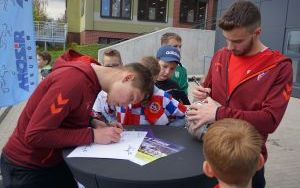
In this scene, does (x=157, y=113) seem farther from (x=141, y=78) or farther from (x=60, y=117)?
(x=60, y=117)

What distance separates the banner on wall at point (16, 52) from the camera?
3.57m

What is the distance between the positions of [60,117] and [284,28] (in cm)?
1121

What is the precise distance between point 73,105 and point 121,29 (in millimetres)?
Result: 22679

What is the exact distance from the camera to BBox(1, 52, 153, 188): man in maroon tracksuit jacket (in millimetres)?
1864

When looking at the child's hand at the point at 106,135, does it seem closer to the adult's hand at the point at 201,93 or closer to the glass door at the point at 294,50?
the adult's hand at the point at 201,93

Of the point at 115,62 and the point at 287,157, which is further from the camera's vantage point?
the point at 287,157

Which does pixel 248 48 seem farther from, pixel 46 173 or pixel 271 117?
pixel 46 173

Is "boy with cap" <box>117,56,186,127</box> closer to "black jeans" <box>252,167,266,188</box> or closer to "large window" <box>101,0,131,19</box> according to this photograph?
"black jeans" <box>252,167,266,188</box>

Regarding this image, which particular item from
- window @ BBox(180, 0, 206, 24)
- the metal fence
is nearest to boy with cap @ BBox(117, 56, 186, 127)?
window @ BBox(180, 0, 206, 24)

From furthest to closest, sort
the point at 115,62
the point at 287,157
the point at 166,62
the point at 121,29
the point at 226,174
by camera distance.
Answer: the point at 121,29 < the point at 287,157 < the point at 115,62 < the point at 166,62 < the point at 226,174

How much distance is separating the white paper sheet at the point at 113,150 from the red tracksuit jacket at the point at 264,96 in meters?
0.46

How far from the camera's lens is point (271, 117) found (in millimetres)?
1979

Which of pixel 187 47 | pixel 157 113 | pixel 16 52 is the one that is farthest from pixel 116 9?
pixel 157 113

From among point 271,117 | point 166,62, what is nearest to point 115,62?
point 166,62
